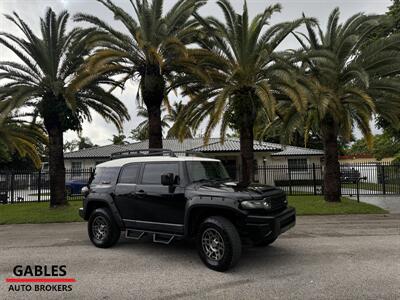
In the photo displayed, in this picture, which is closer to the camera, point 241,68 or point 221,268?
point 221,268

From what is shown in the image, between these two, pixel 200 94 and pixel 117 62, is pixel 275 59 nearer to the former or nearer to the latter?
pixel 200 94

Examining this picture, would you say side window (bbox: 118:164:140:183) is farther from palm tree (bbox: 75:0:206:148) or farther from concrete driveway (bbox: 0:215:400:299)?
palm tree (bbox: 75:0:206:148)

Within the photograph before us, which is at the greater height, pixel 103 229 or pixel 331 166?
pixel 331 166

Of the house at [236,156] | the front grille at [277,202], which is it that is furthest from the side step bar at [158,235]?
the house at [236,156]

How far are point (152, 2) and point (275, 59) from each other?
5837 millimetres

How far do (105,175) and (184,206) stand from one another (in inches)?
107

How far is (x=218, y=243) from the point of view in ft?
17.7

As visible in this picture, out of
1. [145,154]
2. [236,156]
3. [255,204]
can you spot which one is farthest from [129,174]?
[236,156]

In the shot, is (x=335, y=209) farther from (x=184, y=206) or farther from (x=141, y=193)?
(x=141, y=193)

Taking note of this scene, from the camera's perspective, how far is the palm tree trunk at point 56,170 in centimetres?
1395

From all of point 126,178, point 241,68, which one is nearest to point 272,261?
point 126,178

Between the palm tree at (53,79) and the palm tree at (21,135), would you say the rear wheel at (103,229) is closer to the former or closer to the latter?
the palm tree at (53,79)

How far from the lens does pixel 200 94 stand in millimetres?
13289

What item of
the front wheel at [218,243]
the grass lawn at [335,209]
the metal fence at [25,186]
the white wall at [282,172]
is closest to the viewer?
the front wheel at [218,243]
